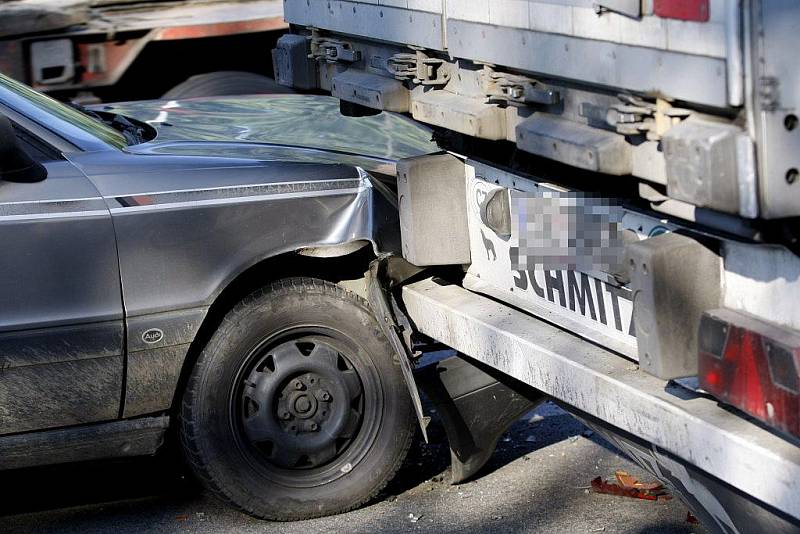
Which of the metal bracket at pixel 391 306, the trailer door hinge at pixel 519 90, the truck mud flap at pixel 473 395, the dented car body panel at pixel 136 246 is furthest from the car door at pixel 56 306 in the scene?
the trailer door hinge at pixel 519 90

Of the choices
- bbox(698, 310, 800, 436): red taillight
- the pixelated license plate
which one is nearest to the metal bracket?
the pixelated license plate

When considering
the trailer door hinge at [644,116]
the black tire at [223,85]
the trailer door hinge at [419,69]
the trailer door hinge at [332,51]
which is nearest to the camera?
the trailer door hinge at [644,116]

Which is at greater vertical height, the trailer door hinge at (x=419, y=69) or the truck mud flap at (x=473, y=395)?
the trailer door hinge at (x=419, y=69)

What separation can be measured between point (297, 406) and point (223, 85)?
19.7 ft

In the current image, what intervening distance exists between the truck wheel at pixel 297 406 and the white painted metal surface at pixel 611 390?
11.4 inches

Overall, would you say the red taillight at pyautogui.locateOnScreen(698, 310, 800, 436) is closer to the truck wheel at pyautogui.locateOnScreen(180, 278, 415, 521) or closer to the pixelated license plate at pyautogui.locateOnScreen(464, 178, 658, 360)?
the pixelated license plate at pyautogui.locateOnScreen(464, 178, 658, 360)

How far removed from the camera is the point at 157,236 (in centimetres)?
401

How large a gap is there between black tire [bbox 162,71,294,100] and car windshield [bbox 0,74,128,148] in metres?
4.78

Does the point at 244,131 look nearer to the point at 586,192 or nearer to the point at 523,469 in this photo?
the point at 523,469

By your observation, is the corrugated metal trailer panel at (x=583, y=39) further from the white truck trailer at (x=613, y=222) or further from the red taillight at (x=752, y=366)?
the red taillight at (x=752, y=366)

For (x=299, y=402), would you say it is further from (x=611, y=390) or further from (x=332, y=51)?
(x=611, y=390)

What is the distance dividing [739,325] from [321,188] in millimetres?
1910

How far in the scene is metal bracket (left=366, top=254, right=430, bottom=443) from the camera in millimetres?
4086

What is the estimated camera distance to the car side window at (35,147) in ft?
13.7
